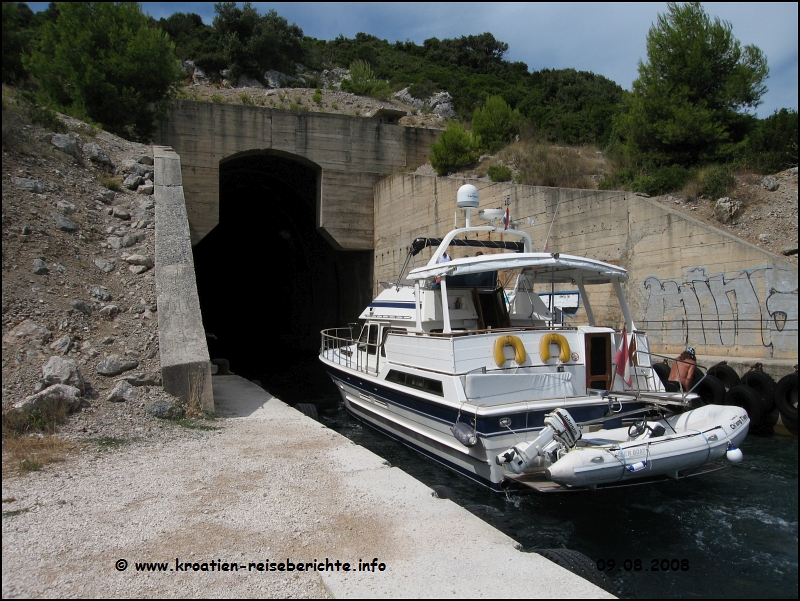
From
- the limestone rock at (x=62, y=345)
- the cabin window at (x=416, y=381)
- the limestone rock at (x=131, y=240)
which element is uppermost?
the limestone rock at (x=131, y=240)

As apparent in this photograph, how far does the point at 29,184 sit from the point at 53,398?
22.4ft

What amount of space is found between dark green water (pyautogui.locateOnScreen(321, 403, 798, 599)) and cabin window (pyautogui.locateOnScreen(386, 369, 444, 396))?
57.4 inches

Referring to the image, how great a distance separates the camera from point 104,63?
21156mm

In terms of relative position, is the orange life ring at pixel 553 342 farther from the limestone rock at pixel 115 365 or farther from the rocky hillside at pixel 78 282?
the limestone rock at pixel 115 365

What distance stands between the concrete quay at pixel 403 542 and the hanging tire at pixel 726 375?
837 centimetres

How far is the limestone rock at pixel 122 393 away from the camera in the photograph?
25.7ft

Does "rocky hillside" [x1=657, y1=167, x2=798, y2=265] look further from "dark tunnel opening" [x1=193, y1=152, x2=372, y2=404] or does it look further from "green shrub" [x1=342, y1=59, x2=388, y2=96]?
"green shrub" [x1=342, y1=59, x2=388, y2=96]

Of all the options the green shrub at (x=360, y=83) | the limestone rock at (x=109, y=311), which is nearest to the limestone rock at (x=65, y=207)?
the limestone rock at (x=109, y=311)

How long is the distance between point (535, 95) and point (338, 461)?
1518 inches

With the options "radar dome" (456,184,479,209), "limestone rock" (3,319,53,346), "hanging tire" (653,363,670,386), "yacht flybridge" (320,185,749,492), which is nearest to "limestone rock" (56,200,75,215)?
"limestone rock" (3,319,53,346)

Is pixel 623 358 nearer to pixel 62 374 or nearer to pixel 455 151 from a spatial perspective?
pixel 62 374

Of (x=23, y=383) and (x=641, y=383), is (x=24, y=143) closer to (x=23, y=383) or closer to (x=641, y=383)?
(x=23, y=383)

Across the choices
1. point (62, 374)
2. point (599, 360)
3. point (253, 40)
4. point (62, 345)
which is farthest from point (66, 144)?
point (253, 40)

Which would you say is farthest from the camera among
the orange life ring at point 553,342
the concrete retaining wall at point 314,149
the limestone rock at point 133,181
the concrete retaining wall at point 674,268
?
the concrete retaining wall at point 314,149
